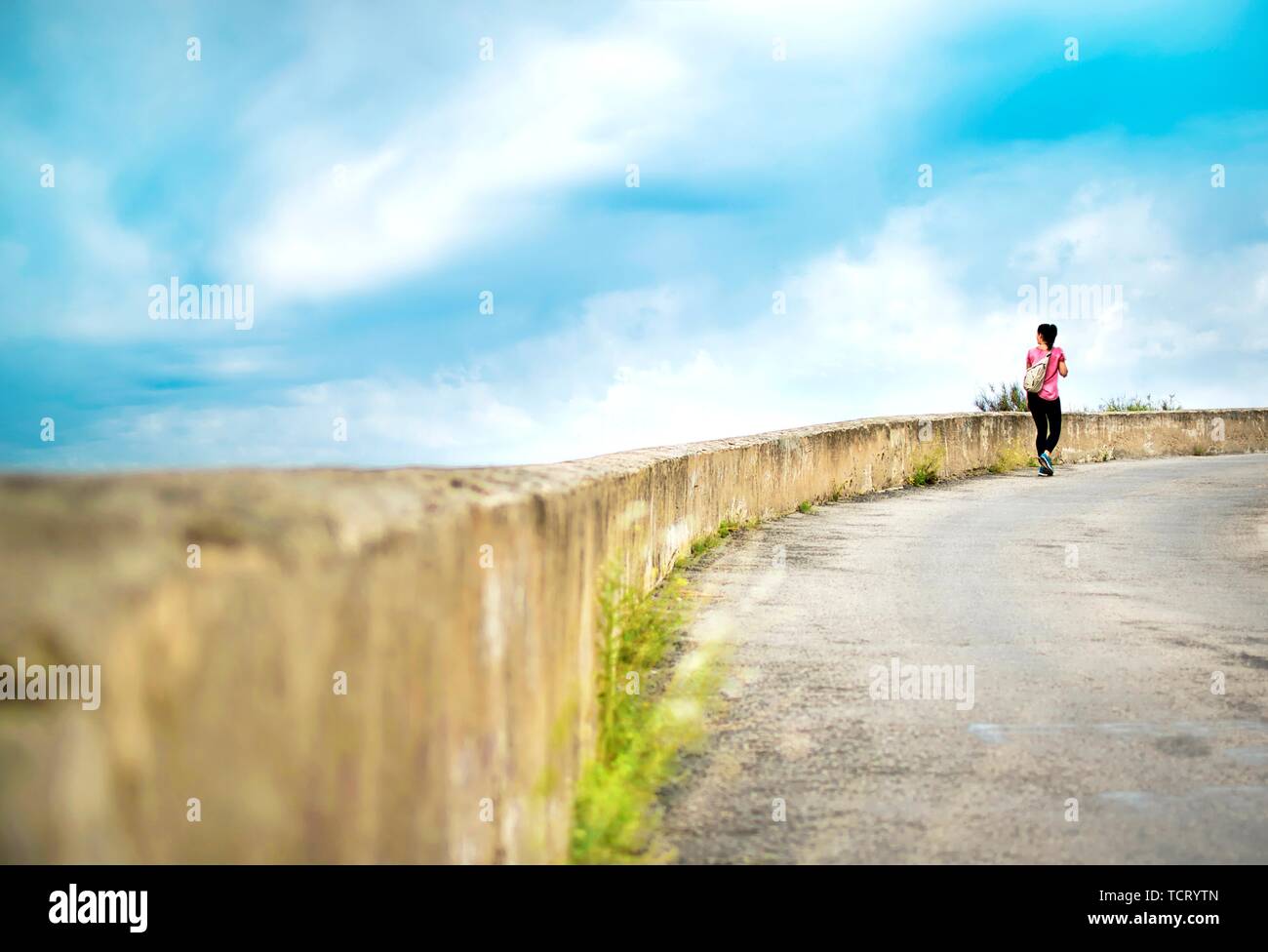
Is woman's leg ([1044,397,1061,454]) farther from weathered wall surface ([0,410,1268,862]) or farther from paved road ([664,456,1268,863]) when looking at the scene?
weathered wall surface ([0,410,1268,862])

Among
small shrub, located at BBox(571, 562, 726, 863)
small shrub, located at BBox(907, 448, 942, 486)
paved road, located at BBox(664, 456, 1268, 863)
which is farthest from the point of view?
small shrub, located at BBox(907, 448, 942, 486)

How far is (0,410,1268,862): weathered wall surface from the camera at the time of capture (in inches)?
53.7

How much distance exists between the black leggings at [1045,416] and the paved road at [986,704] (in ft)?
Answer: 24.2

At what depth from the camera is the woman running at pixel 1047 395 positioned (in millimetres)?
17422

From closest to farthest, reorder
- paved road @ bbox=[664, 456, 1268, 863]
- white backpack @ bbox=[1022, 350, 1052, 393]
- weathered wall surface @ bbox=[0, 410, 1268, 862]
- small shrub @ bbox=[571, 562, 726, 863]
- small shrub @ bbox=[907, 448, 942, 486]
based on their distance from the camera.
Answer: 1. weathered wall surface @ bbox=[0, 410, 1268, 862]
2. small shrub @ bbox=[571, 562, 726, 863]
3. paved road @ bbox=[664, 456, 1268, 863]
4. small shrub @ bbox=[907, 448, 942, 486]
5. white backpack @ bbox=[1022, 350, 1052, 393]

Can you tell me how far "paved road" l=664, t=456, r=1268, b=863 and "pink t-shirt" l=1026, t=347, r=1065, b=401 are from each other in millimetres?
7320
